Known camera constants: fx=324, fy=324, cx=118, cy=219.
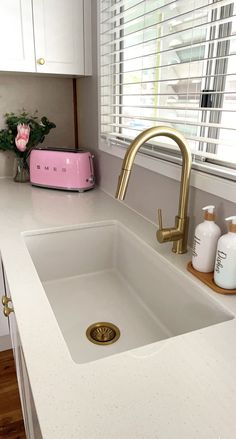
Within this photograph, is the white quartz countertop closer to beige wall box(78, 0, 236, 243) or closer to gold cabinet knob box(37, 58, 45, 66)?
beige wall box(78, 0, 236, 243)

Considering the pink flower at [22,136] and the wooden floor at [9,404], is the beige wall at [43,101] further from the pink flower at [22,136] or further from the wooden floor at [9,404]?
the wooden floor at [9,404]

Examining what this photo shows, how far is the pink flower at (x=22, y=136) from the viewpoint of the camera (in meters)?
1.71

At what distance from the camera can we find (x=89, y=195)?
1634 mm

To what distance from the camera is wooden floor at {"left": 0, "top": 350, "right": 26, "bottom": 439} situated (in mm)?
1314

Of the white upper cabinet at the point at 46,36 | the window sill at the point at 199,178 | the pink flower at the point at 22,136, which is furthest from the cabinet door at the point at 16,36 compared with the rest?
the window sill at the point at 199,178

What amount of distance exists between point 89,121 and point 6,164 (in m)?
0.57

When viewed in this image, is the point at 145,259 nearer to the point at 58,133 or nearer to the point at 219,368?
the point at 219,368

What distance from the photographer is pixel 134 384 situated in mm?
528

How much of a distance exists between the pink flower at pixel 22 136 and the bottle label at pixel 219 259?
1290mm

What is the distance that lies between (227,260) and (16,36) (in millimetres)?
1402

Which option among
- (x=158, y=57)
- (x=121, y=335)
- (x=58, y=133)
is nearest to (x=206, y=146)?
(x=158, y=57)

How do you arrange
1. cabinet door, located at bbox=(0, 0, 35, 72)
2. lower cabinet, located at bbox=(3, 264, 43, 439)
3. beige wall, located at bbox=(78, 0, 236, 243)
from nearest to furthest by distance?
lower cabinet, located at bbox=(3, 264, 43, 439)
beige wall, located at bbox=(78, 0, 236, 243)
cabinet door, located at bbox=(0, 0, 35, 72)

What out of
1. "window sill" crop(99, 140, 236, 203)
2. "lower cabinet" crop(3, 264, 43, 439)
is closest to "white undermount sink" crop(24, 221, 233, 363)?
"lower cabinet" crop(3, 264, 43, 439)

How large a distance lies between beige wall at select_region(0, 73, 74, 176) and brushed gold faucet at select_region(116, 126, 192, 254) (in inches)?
51.3
